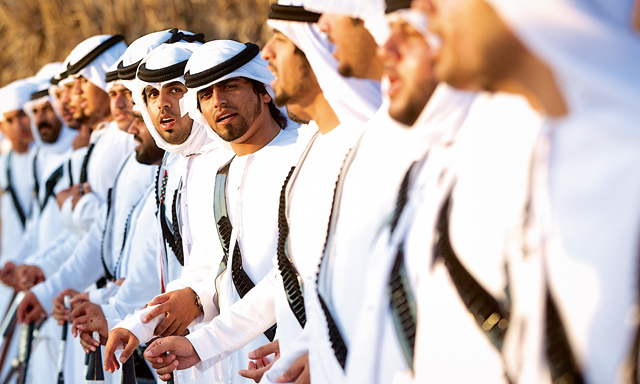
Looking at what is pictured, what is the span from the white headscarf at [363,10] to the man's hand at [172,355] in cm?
139

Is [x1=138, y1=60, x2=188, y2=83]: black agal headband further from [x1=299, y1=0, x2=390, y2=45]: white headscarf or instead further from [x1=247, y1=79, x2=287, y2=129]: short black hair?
[x1=299, y1=0, x2=390, y2=45]: white headscarf

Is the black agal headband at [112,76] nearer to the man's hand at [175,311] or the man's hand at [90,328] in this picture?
the man's hand at [90,328]

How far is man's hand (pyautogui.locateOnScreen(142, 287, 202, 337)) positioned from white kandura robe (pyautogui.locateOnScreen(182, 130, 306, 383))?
14cm

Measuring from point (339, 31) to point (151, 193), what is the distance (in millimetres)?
2726

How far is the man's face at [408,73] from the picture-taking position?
1.70 metres

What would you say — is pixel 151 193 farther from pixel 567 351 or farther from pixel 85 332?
pixel 567 351

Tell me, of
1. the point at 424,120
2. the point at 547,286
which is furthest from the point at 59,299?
the point at 547,286

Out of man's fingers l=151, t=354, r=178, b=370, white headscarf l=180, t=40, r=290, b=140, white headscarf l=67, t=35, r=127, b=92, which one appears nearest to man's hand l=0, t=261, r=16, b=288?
white headscarf l=67, t=35, r=127, b=92

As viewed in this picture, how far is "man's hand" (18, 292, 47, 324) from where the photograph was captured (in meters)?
5.46

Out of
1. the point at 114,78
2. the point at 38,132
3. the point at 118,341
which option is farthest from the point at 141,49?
the point at 38,132

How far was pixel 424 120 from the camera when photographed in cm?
174

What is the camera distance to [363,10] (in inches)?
87.0

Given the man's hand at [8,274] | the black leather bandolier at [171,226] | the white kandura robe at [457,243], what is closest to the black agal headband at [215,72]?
the black leather bandolier at [171,226]

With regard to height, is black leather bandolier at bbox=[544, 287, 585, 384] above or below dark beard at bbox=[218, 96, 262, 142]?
above
